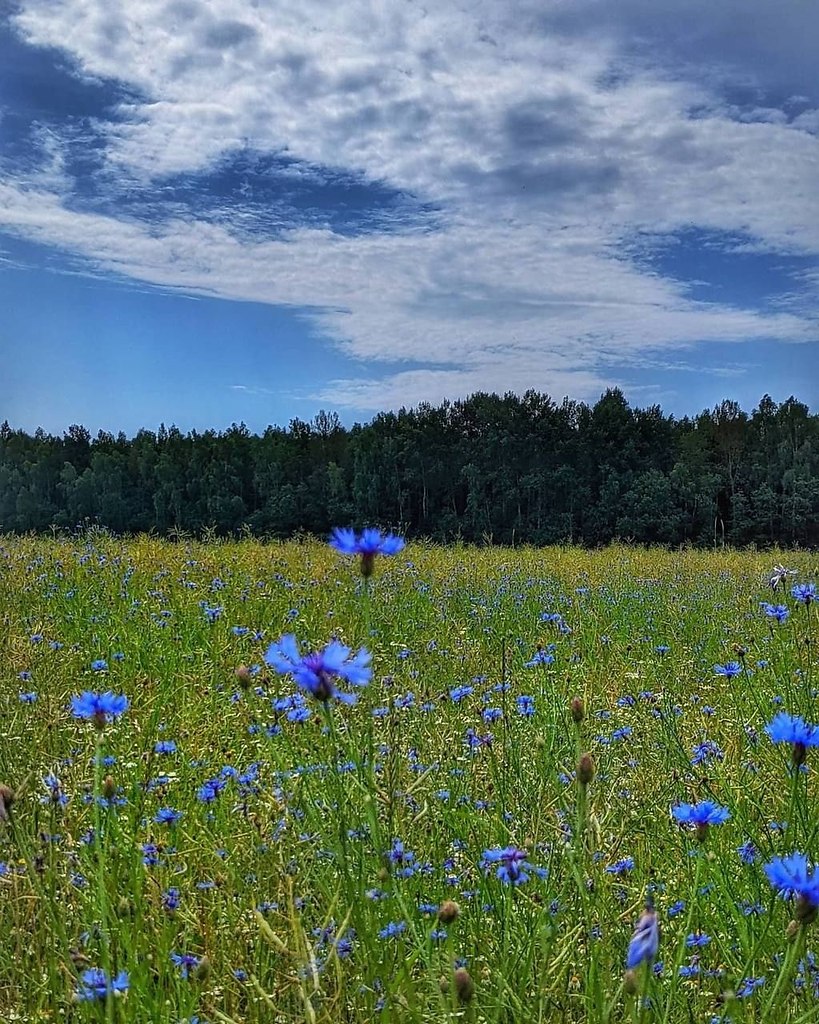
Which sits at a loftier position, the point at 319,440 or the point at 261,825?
the point at 319,440

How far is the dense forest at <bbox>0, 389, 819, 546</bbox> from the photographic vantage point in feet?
86.7

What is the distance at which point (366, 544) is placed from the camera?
1278 mm

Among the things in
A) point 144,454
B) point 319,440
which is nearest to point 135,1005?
point 144,454

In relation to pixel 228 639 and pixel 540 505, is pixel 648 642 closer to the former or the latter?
pixel 228 639

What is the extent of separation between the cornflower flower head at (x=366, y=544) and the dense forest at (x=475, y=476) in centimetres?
2400

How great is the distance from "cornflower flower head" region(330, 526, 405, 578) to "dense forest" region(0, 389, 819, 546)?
945 inches

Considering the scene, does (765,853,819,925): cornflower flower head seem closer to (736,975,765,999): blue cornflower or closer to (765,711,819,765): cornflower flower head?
(765,711,819,765): cornflower flower head

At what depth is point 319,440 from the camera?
3128 centimetres

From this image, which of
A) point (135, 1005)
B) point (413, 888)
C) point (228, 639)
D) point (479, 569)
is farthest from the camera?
point (479, 569)

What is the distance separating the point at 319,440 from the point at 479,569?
23.8 metres

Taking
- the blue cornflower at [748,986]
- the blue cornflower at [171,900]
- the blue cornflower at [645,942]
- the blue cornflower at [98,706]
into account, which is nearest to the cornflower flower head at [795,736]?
the blue cornflower at [748,986]

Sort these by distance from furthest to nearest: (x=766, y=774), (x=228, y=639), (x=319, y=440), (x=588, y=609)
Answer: (x=319, y=440)
(x=588, y=609)
(x=228, y=639)
(x=766, y=774)

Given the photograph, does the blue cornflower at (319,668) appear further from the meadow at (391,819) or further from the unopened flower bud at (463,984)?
the unopened flower bud at (463,984)

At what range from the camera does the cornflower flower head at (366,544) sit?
1.26 metres
